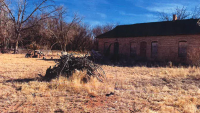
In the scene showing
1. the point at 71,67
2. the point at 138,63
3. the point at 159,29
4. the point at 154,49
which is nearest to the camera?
the point at 71,67

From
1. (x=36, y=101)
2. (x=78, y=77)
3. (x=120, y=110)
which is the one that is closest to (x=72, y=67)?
(x=78, y=77)

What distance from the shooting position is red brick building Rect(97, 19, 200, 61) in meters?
16.7

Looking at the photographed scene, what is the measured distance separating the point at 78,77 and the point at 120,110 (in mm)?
3110

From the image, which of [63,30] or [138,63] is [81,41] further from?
[138,63]

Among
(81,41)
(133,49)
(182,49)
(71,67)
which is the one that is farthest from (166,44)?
(81,41)

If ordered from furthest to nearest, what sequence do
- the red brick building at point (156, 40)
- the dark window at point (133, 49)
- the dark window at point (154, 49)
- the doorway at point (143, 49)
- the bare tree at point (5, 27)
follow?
the bare tree at point (5, 27) → the dark window at point (133, 49) → the doorway at point (143, 49) → the dark window at point (154, 49) → the red brick building at point (156, 40)

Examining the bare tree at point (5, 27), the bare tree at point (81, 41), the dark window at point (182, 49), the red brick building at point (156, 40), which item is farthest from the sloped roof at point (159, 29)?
the bare tree at point (5, 27)

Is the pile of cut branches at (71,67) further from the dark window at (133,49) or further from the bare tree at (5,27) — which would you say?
the bare tree at (5,27)

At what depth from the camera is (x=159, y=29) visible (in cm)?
1934

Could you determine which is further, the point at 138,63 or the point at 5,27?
the point at 5,27

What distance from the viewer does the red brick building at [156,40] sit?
54.8 ft

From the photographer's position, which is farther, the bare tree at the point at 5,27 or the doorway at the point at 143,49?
the bare tree at the point at 5,27

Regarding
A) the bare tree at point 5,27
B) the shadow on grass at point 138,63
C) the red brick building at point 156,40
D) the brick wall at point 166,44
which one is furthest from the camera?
the bare tree at point 5,27

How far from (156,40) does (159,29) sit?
1.77 meters
